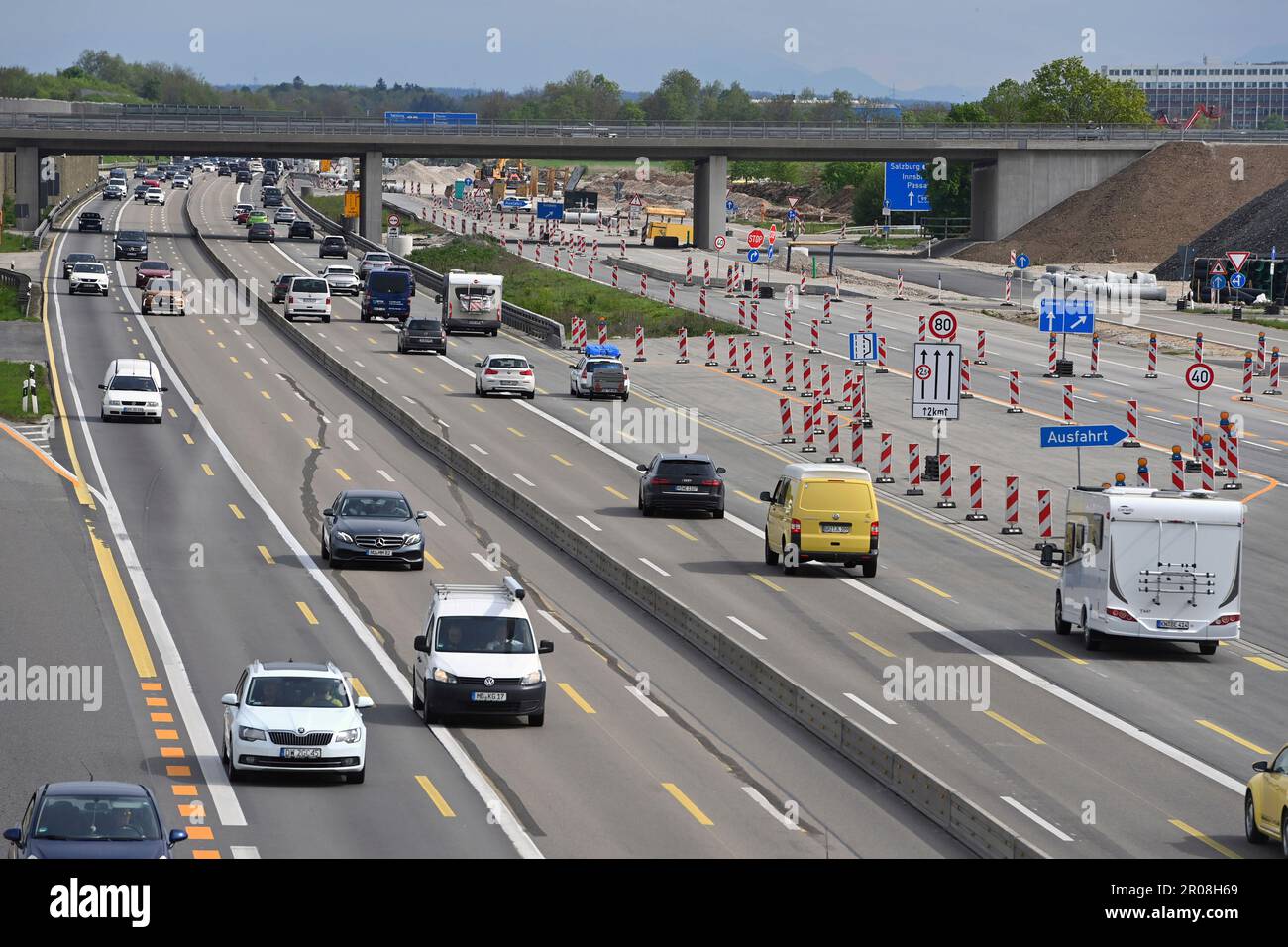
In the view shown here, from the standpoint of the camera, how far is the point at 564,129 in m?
129

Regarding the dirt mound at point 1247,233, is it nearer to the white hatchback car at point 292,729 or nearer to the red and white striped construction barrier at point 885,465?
the red and white striped construction barrier at point 885,465

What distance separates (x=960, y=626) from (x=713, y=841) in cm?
1422

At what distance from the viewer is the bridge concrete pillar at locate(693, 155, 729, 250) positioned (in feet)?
421

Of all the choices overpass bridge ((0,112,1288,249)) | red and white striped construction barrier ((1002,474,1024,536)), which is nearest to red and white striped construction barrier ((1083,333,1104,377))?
red and white striped construction barrier ((1002,474,1024,536))

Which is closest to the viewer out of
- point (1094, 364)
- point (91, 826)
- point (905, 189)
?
point (91, 826)

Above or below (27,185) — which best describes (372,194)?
below

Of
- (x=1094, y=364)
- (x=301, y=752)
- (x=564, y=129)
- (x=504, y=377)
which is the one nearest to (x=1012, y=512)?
(x=504, y=377)

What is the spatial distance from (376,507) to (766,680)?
1345 cm

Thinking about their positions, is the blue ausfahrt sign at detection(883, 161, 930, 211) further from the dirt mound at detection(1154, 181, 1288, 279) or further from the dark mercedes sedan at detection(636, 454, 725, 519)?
the dark mercedes sedan at detection(636, 454, 725, 519)

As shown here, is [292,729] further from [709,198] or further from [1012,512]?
[709,198]

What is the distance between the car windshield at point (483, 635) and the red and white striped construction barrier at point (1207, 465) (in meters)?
25.0

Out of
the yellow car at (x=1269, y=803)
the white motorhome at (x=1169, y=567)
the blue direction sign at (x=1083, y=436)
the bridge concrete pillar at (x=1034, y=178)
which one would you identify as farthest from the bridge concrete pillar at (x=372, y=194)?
the yellow car at (x=1269, y=803)

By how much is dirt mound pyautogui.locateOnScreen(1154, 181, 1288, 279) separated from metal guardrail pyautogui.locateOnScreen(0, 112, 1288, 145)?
18.0 m
